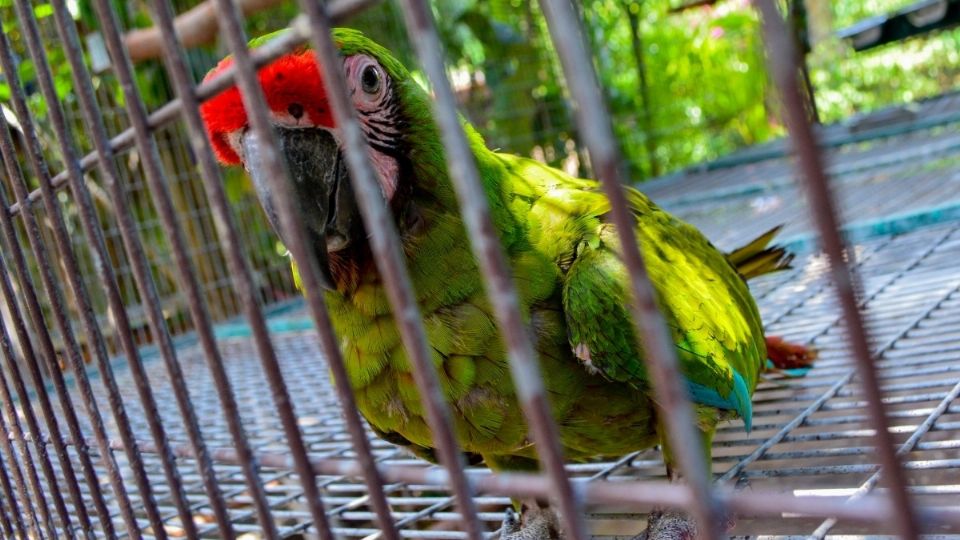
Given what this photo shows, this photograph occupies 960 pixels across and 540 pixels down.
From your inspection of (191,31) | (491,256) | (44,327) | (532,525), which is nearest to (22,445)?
(44,327)

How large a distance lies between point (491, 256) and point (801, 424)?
3.27 feet

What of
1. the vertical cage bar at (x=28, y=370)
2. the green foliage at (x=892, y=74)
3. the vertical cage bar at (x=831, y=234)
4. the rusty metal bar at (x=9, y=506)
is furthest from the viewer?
the green foliage at (x=892, y=74)

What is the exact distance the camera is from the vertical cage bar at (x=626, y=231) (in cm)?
35

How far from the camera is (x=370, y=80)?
892 millimetres

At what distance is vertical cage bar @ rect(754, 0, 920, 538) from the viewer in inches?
11.9

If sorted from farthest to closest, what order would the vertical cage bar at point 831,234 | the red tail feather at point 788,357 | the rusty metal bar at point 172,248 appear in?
the red tail feather at point 788,357
the rusty metal bar at point 172,248
the vertical cage bar at point 831,234

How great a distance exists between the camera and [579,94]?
357 millimetres

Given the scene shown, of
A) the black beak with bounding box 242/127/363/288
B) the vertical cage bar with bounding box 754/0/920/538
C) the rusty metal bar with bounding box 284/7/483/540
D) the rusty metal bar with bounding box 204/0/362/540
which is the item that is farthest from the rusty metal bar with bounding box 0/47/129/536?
the vertical cage bar with bounding box 754/0/920/538

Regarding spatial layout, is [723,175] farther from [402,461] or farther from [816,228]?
[816,228]

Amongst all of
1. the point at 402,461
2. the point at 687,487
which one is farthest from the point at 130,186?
the point at 687,487

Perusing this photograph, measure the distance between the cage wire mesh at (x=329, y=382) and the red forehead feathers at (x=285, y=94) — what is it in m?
0.12

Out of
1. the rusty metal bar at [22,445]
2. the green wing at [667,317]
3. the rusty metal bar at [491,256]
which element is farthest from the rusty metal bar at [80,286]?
the green wing at [667,317]

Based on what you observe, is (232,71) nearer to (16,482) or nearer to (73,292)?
(73,292)

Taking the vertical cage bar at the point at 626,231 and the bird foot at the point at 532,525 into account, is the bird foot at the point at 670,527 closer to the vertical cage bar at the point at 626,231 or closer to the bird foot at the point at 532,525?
the bird foot at the point at 532,525
